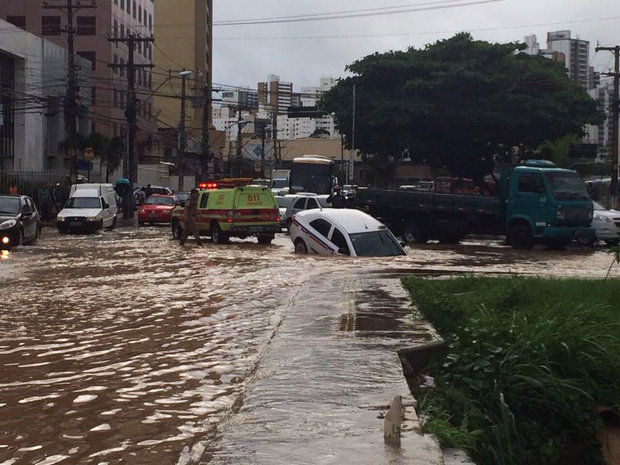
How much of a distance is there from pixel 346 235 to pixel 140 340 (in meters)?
11.6

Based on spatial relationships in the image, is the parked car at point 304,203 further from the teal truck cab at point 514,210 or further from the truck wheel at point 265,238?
the truck wheel at point 265,238

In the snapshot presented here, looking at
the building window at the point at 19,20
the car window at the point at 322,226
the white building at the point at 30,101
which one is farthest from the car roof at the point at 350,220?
the building window at the point at 19,20

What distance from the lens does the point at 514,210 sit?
29094 millimetres

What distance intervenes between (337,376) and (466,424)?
1338 mm

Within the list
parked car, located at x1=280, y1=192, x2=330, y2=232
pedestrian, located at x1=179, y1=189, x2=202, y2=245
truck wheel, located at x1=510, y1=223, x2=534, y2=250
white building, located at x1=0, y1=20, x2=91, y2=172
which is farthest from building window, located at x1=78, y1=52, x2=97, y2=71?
truck wheel, located at x1=510, y1=223, x2=534, y2=250

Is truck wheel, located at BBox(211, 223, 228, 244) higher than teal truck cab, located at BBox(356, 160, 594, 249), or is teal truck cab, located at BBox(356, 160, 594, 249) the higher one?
teal truck cab, located at BBox(356, 160, 594, 249)

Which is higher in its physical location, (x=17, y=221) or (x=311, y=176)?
(x=311, y=176)

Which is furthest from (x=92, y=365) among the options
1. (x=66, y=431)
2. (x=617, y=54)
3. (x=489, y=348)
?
(x=617, y=54)

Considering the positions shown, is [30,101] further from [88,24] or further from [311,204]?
[88,24]

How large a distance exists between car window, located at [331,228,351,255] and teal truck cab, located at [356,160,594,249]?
29.5ft

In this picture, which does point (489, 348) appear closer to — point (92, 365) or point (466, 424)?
point (466, 424)

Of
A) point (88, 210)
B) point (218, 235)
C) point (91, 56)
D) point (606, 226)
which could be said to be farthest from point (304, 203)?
point (91, 56)

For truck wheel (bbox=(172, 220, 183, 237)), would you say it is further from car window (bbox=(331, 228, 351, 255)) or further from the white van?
car window (bbox=(331, 228, 351, 255))

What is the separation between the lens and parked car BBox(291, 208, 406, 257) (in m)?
21.8
